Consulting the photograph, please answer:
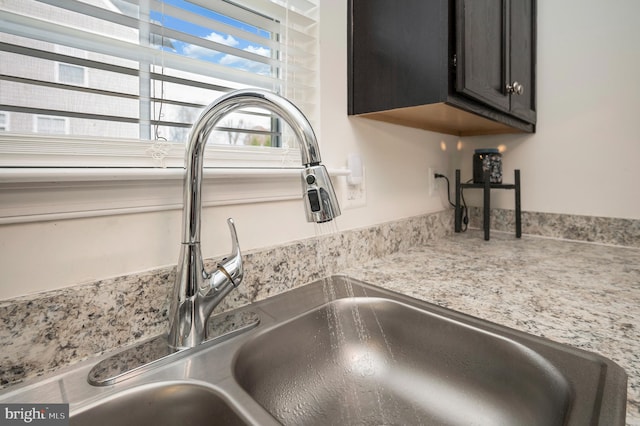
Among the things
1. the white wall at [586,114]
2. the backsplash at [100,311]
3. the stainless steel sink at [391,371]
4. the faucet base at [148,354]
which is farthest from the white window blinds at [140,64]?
the white wall at [586,114]

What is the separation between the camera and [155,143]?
0.61 metres

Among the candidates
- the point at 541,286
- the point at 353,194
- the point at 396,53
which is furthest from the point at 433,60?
the point at 541,286

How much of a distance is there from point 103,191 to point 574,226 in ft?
5.51

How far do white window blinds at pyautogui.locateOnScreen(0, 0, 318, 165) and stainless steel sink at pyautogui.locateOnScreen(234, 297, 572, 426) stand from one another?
48 cm

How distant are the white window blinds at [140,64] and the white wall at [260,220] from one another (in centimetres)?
12

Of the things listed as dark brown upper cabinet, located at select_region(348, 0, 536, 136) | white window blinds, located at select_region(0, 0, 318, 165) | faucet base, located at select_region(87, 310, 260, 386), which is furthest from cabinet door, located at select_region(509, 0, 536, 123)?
faucet base, located at select_region(87, 310, 260, 386)

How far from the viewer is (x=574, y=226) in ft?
4.48

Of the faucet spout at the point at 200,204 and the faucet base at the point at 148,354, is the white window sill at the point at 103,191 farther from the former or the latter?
the faucet base at the point at 148,354

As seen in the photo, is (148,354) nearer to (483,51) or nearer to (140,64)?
(140,64)

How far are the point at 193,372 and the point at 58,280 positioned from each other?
0.26 m

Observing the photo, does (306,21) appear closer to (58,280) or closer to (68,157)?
(68,157)

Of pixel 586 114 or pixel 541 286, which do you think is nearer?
pixel 541 286

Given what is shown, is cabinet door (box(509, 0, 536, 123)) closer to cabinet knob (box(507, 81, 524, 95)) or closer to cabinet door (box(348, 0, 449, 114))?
cabinet knob (box(507, 81, 524, 95))

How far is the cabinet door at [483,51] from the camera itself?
82 centimetres
